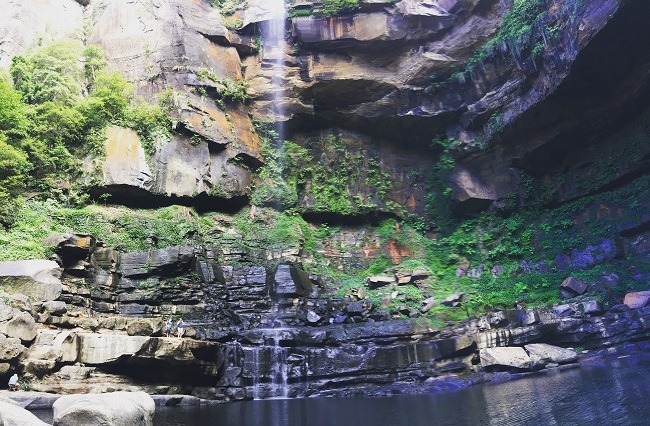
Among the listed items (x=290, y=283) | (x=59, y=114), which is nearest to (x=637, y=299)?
(x=290, y=283)

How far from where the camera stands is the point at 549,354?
15.4 m

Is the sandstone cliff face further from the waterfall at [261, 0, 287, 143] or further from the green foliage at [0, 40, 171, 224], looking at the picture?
A: the green foliage at [0, 40, 171, 224]

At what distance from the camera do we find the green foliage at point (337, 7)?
24.1 meters

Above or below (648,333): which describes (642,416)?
below

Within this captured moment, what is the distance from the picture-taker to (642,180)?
65.0ft

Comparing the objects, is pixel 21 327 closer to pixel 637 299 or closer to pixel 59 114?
pixel 59 114

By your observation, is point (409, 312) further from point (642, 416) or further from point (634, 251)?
point (642, 416)

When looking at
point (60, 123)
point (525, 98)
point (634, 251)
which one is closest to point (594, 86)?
point (525, 98)

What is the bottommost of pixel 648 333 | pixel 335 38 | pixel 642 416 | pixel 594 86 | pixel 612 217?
pixel 642 416

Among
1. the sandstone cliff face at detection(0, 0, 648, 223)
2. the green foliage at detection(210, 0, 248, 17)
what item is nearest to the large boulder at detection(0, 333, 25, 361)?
the sandstone cliff face at detection(0, 0, 648, 223)

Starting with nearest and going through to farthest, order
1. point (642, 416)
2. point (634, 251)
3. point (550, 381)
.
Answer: point (642, 416) < point (550, 381) < point (634, 251)

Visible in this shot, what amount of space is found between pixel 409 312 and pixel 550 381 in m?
6.21

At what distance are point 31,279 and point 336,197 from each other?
14290 mm

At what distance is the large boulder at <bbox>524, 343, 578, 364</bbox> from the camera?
1515cm
